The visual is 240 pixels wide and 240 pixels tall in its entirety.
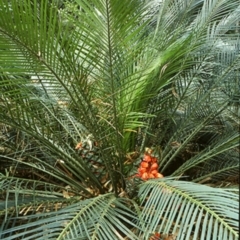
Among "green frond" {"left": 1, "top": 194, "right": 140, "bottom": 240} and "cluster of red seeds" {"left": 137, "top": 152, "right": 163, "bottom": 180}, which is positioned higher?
"cluster of red seeds" {"left": 137, "top": 152, "right": 163, "bottom": 180}

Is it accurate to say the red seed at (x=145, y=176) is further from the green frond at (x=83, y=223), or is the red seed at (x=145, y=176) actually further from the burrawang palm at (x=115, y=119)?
the green frond at (x=83, y=223)

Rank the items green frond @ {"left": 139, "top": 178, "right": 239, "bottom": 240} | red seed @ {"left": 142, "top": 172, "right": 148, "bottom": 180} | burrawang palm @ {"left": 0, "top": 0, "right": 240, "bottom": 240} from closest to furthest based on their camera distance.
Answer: green frond @ {"left": 139, "top": 178, "right": 239, "bottom": 240} → burrawang palm @ {"left": 0, "top": 0, "right": 240, "bottom": 240} → red seed @ {"left": 142, "top": 172, "right": 148, "bottom": 180}

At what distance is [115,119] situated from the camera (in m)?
1.12

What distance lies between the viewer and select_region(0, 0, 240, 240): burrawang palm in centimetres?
90

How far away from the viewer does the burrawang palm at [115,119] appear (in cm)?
90

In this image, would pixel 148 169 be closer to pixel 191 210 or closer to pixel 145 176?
pixel 145 176

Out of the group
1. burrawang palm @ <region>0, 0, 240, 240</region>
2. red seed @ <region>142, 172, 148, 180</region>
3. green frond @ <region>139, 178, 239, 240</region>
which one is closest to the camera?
green frond @ <region>139, 178, 239, 240</region>

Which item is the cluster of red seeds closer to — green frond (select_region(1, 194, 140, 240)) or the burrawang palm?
the burrawang palm

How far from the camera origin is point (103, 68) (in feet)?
3.42

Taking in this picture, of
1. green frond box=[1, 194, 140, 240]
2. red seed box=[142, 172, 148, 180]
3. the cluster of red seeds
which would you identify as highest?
the cluster of red seeds

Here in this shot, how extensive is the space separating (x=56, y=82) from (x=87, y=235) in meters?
0.42

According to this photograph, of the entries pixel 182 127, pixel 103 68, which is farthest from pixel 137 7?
pixel 182 127

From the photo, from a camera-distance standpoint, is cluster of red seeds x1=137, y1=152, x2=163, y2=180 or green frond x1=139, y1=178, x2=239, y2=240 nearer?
green frond x1=139, y1=178, x2=239, y2=240

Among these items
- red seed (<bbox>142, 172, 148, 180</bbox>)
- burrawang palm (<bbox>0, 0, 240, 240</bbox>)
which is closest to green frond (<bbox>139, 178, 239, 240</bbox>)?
burrawang palm (<bbox>0, 0, 240, 240</bbox>)
